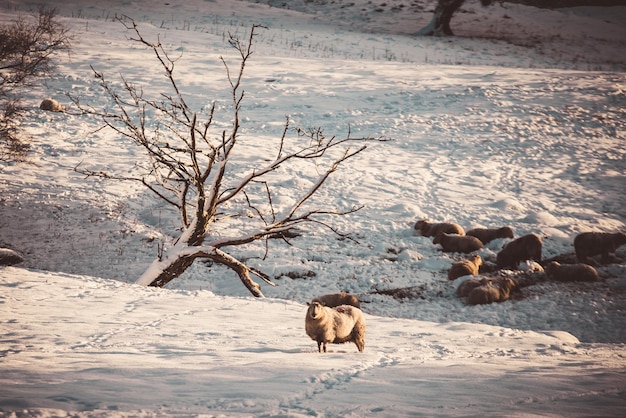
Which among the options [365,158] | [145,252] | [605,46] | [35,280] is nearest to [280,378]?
[35,280]

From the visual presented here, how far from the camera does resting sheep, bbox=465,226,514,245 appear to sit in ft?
38.4

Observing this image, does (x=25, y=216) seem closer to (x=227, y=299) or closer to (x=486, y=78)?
(x=227, y=299)

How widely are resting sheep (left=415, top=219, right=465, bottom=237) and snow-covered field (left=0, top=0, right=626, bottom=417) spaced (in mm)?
266

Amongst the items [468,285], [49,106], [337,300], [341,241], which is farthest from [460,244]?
[49,106]

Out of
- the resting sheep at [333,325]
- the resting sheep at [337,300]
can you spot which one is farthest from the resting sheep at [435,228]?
the resting sheep at [333,325]

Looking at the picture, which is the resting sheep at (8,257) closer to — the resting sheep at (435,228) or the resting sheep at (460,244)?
the resting sheep at (435,228)

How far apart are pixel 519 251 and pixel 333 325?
700 centimetres

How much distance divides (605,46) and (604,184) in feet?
74.1

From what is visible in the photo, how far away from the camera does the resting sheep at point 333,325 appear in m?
4.84

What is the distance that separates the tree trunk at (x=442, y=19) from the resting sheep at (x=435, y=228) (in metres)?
24.3

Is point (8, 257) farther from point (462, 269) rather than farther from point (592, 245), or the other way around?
point (592, 245)

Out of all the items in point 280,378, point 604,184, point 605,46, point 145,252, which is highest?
point 605,46

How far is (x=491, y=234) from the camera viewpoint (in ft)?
38.6

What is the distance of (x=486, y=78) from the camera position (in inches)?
876
